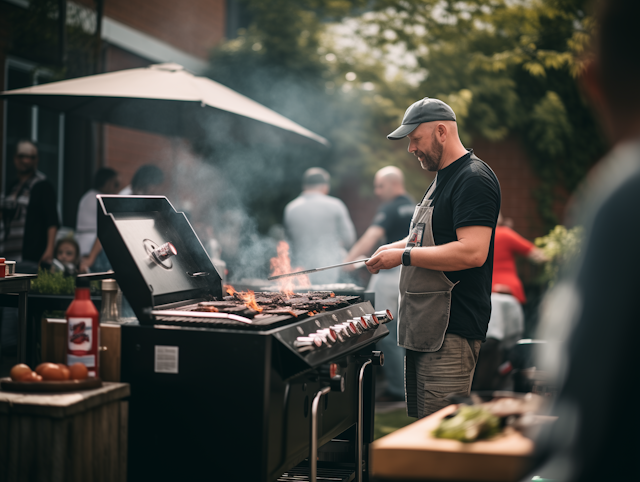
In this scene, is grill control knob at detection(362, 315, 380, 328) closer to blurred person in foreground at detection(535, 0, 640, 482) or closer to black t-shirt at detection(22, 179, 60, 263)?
blurred person in foreground at detection(535, 0, 640, 482)

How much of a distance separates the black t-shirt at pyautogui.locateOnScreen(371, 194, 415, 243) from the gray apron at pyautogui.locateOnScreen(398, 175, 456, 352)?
2869 mm

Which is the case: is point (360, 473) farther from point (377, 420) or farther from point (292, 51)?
point (292, 51)

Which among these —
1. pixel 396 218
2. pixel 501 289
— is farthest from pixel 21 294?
pixel 501 289

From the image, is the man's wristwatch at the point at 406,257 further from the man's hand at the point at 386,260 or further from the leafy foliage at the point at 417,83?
the leafy foliage at the point at 417,83

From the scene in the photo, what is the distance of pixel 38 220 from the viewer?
529cm

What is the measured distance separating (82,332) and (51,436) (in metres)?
0.40

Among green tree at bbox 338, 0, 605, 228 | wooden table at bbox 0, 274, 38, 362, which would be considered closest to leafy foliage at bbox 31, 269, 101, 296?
wooden table at bbox 0, 274, 38, 362

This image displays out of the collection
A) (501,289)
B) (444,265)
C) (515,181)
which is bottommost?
(501,289)

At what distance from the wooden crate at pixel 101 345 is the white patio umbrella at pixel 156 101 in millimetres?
2523

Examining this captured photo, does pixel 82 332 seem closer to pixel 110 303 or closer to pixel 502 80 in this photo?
pixel 110 303

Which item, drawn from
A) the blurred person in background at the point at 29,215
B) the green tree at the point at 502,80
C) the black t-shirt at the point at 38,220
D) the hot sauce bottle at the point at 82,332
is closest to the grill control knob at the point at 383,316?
the hot sauce bottle at the point at 82,332

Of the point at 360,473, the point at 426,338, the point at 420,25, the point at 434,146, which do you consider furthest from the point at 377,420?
the point at 420,25

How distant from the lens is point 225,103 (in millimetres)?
4980

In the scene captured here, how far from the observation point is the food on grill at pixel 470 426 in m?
1.45
